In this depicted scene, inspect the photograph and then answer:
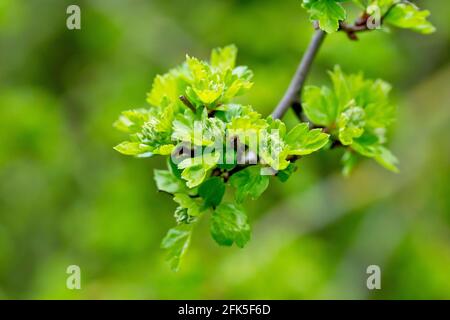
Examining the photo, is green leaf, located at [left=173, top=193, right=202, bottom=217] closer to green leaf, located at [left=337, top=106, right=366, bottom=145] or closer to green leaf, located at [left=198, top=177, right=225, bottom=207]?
green leaf, located at [left=198, top=177, right=225, bottom=207]

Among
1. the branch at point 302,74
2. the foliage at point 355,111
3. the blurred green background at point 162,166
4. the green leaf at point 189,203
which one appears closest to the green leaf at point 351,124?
the foliage at point 355,111

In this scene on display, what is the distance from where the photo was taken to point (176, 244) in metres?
1.48

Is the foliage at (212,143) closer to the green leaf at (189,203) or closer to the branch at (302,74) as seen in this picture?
the green leaf at (189,203)

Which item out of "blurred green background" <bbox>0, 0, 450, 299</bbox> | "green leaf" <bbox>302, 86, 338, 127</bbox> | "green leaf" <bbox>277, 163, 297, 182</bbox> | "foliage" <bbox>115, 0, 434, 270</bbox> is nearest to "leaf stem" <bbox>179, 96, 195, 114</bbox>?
"foliage" <bbox>115, 0, 434, 270</bbox>

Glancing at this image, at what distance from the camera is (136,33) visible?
13.1 feet

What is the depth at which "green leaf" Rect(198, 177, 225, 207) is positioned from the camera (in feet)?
4.65

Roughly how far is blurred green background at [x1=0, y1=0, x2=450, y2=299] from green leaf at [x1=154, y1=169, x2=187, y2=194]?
1.77 m

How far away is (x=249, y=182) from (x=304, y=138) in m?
0.14

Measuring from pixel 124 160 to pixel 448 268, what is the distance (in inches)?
78.9

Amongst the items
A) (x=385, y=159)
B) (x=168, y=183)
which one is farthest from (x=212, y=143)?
(x=385, y=159)

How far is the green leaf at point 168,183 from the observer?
4.90 feet

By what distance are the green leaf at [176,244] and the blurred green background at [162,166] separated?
177 cm
